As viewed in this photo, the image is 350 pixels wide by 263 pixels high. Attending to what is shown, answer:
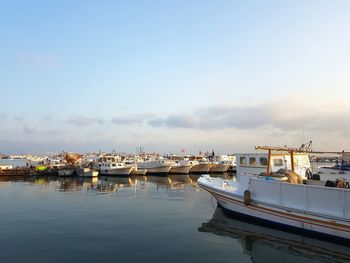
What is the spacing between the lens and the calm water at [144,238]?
1337 cm

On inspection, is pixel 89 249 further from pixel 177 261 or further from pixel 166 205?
pixel 166 205

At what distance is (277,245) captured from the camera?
14930mm

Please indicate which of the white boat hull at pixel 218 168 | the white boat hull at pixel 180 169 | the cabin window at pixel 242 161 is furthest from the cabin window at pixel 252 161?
the white boat hull at pixel 218 168

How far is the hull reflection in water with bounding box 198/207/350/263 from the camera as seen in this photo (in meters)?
13.3

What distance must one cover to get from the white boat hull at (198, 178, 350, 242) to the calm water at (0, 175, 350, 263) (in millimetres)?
550

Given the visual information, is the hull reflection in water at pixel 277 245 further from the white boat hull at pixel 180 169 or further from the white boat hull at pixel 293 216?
the white boat hull at pixel 180 169

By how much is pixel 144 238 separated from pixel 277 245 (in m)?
5.96

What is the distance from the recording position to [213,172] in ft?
236

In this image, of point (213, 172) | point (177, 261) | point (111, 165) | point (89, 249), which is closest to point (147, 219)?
point (89, 249)

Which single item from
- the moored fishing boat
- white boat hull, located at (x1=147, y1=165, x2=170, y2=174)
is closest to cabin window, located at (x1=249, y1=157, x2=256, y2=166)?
white boat hull, located at (x1=147, y1=165, x2=170, y2=174)

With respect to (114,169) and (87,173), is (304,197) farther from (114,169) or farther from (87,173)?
(87,173)

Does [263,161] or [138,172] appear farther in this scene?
[138,172]

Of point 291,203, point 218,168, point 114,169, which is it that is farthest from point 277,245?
point 218,168

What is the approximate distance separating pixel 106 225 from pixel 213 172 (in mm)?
54508
